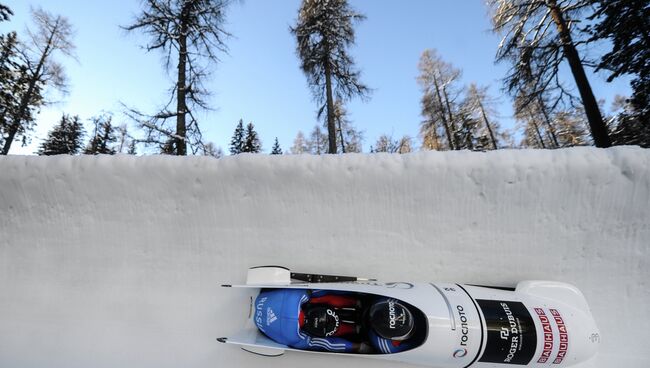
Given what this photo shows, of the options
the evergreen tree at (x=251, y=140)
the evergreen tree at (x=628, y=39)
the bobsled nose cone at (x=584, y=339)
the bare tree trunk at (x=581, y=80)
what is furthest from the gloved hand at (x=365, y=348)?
the evergreen tree at (x=251, y=140)

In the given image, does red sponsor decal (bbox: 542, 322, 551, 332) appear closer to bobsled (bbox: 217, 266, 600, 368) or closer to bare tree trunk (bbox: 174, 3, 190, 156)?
bobsled (bbox: 217, 266, 600, 368)

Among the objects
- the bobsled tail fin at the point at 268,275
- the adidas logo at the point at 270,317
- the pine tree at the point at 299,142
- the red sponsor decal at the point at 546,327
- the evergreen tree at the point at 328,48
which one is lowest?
the red sponsor decal at the point at 546,327

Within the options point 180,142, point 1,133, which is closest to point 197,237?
point 180,142

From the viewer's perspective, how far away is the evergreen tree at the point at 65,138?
20938mm

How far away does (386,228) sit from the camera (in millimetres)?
2244

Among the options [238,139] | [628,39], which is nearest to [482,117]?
[628,39]

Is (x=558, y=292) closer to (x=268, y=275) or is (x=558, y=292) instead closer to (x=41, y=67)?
(x=268, y=275)

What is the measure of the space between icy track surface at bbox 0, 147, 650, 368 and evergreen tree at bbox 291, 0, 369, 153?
5.33 metres

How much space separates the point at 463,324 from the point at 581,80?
616 cm

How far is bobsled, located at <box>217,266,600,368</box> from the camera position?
1.79 metres

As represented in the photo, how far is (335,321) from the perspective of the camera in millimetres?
1928

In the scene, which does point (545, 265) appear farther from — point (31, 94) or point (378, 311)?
point (31, 94)

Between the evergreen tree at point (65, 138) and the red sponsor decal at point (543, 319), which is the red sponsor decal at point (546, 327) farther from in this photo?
the evergreen tree at point (65, 138)

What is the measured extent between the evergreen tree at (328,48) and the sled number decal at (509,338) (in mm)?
6044
